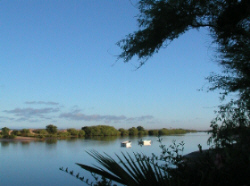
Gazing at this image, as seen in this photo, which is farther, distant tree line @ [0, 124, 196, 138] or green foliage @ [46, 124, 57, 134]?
green foliage @ [46, 124, 57, 134]

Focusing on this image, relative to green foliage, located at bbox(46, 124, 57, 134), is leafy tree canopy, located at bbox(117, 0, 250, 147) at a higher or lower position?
higher

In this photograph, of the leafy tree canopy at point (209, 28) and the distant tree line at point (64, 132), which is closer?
the leafy tree canopy at point (209, 28)

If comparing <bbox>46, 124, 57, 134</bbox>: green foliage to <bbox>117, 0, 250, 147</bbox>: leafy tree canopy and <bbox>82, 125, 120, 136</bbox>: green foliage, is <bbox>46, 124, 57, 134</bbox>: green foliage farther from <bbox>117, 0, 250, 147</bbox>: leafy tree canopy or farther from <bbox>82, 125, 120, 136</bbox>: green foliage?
<bbox>117, 0, 250, 147</bbox>: leafy tree canopy

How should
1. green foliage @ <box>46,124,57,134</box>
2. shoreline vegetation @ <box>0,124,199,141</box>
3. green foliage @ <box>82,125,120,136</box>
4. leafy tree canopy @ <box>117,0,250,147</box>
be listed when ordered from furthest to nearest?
green foliage @ <box>82,125,120,136</box>, green foliage @ <box>46,124,57,134</box>, shoreline vegetation @ <box>0,124,199,141</box>, leafy tree canopy @ <box>117,0,250,147</box>

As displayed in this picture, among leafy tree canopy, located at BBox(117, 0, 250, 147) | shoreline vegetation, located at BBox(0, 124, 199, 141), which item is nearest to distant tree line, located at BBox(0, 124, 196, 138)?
shoreline vegetation, located at BBox(0, 124, 199, 141)

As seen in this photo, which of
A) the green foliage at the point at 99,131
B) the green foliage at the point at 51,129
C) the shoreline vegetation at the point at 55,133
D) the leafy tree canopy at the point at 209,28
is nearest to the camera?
the leafy tree canopy at the point at 209,28

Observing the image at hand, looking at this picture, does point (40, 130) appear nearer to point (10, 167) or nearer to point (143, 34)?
point (10, 167)

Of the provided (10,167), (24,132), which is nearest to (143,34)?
(10,167)

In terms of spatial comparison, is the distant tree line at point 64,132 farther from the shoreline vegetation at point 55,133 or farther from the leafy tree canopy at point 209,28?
the leafy tree canopy at point 209,28

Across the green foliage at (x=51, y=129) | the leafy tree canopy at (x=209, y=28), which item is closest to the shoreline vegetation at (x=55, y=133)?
the green foliage at (x=51, y=129)

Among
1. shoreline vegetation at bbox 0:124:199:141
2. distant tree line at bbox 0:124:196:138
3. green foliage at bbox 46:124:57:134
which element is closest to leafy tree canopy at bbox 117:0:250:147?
shoreline vegetation at bbox 0:124:199:141

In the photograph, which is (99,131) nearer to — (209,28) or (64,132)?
(64,132)

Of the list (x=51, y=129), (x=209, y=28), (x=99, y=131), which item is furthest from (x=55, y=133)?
(x=209, y=28)

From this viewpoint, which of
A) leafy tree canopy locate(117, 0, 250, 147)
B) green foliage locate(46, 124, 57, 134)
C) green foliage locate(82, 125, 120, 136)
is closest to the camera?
leafy tree canopy locate(117, 0, 250, 147)
